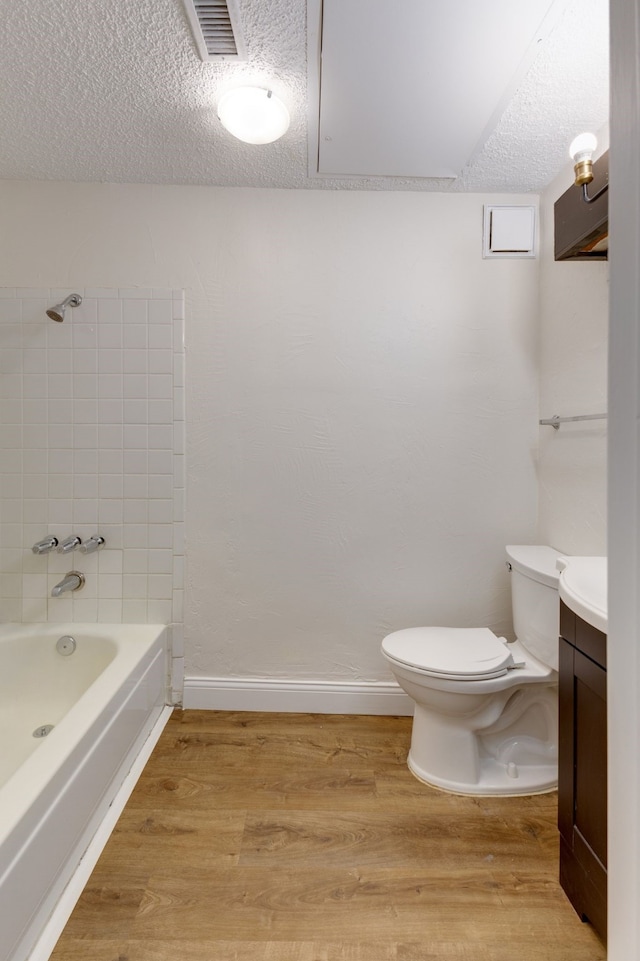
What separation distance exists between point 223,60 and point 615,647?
1777 millimetres

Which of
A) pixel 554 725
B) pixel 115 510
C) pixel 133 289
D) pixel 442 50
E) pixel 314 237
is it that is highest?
pixel 442 50

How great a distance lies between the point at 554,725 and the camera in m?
1.93

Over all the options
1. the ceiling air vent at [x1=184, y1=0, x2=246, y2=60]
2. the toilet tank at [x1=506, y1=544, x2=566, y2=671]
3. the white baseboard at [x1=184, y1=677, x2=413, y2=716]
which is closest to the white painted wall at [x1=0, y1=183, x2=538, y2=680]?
the white baseboard at [x1=184, y1=677, x2=413, y2=716]

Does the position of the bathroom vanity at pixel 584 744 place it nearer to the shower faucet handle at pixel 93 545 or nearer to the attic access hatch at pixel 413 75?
the attic access hatch at pixel 413 75

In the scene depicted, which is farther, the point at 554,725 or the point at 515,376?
the point at 515,376

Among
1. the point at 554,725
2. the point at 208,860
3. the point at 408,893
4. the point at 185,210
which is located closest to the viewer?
the point at 408,893

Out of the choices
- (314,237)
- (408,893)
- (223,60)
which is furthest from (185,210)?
(408,893)

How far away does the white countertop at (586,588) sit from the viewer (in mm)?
1151

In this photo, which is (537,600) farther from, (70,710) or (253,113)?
(253,113)

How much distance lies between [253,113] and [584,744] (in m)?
1.96

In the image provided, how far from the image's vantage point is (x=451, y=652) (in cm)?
192

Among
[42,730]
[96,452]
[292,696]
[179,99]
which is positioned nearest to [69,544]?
[96,452]

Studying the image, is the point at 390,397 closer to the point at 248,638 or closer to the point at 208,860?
the point at 248,638

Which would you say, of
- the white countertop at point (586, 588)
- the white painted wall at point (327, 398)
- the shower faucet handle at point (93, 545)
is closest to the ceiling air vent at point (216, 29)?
Result: the white painted wall at point (327, 398)
